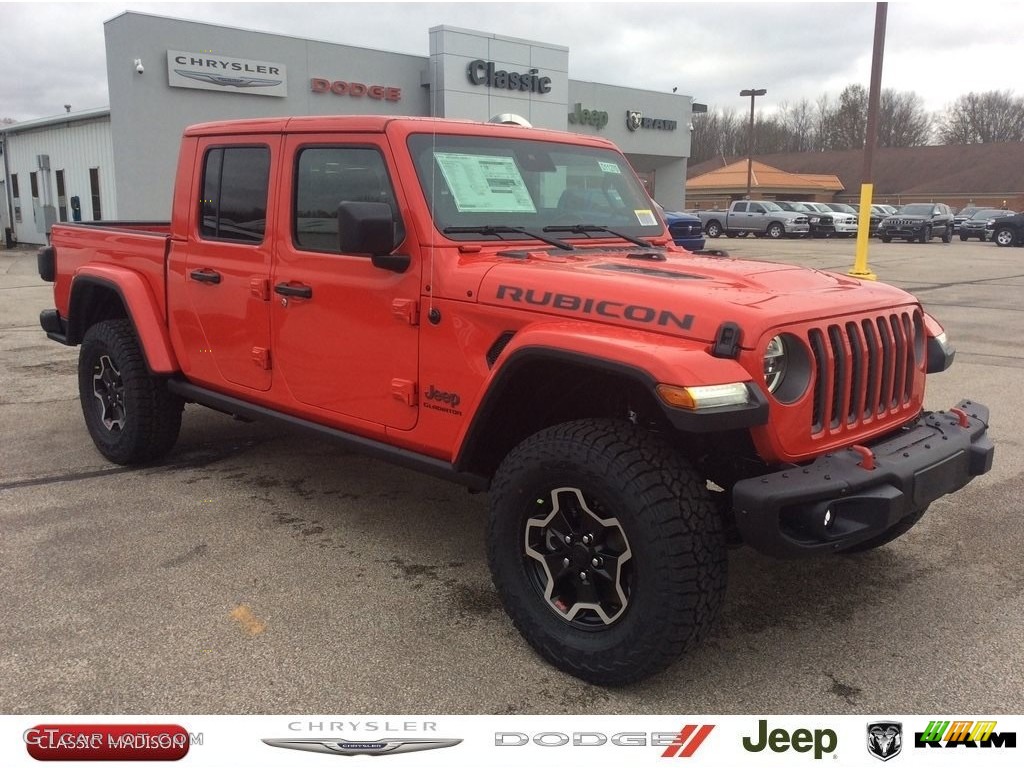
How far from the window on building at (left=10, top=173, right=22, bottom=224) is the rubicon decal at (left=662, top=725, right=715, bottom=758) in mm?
28391

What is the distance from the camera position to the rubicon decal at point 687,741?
2.58 metres

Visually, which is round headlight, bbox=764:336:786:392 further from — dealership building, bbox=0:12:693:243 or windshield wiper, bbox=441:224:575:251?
dealership building, bbox=0:12:693:243

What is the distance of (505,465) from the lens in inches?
119

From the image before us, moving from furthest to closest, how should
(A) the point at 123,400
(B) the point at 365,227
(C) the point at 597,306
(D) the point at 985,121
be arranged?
(D) the point at 985,121
(A) the point at 123,400
(B) the point at 365,227
(C) the point at 597,306

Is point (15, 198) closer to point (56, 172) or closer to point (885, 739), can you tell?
point (56, 172)

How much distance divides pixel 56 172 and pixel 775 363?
960 inches

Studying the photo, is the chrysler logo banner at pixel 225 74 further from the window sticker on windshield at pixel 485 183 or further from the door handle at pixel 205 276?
the window sticker on windshield at pixel 485 183

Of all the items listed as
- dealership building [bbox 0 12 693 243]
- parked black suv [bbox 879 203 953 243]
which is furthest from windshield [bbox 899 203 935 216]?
dealership building [bbox 0 12 693 243]

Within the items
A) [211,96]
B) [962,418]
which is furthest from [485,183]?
[211,96]

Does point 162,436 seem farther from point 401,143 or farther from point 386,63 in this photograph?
point 386,63

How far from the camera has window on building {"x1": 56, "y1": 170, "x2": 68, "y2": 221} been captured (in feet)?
74.3

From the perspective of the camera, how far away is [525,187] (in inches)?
151

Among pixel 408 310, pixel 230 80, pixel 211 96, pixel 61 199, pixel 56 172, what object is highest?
pixel 230 80

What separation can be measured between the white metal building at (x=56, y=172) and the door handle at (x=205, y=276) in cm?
1747
